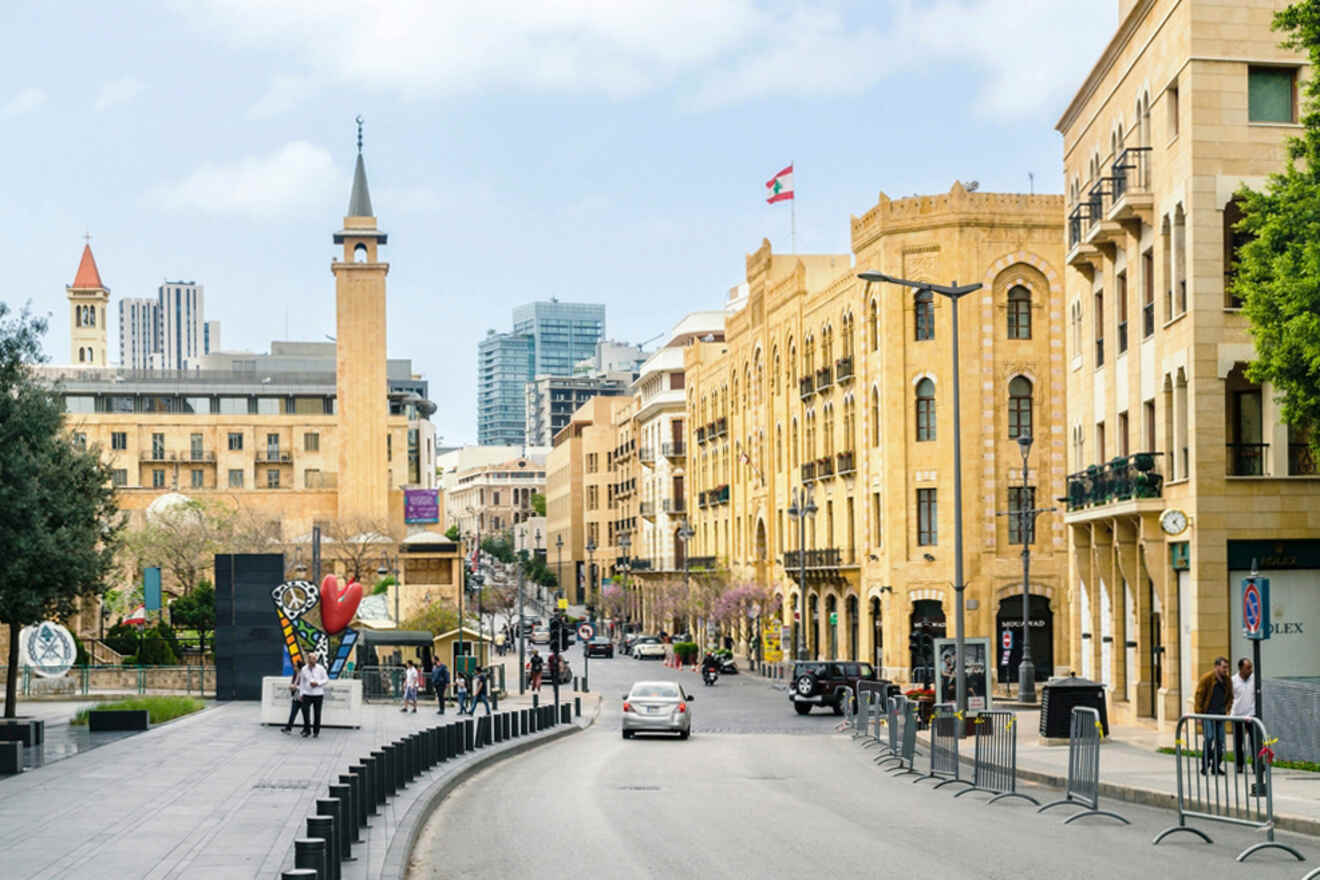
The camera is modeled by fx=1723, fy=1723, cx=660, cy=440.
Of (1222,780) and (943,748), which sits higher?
(1222,780)

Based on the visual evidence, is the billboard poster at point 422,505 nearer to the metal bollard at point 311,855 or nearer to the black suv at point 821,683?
the black suv at point 821,683

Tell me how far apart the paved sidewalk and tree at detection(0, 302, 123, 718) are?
5.30 metres

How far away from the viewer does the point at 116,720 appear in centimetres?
3450

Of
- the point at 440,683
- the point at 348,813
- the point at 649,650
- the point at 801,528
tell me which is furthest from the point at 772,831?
the point at 649,650

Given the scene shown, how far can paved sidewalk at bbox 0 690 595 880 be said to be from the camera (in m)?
15.5

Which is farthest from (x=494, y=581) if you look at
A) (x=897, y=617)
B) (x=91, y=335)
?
(x=897, y=617)

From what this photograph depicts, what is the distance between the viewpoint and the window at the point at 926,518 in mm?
65500

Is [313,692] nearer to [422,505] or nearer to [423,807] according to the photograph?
[423,807]

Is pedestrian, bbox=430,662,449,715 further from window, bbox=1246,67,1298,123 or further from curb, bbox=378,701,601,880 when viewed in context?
window, bbox=1246,67,1298,123

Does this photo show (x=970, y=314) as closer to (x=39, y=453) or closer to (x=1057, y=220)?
(x=1057, y=220)

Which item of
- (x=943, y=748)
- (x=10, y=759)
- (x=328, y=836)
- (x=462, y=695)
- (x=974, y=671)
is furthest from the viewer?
(x=462, y=695)

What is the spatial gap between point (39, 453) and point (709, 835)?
23120mm

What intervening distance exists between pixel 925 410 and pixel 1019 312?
5.10m

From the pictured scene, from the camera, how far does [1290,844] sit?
55.1ft
